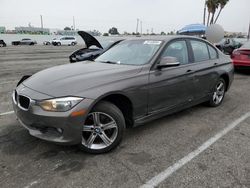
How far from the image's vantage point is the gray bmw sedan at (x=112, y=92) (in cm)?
297

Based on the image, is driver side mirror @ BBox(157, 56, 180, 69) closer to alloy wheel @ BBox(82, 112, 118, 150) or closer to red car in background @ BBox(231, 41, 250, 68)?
alloy wheel @ BBox(82, 112, 118, 150)

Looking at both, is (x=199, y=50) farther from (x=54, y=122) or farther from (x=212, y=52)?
(x=54, y=122)

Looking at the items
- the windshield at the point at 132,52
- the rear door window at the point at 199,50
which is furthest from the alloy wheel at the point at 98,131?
the rear door window at the point at 199,50

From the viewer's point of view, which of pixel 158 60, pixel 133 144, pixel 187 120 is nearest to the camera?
pixel 133 144

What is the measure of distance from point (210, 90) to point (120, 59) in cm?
217

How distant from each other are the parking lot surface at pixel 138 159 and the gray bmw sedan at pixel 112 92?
1.00 ft

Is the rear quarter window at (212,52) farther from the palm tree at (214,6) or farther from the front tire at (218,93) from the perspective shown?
the palm tree at (214,6)

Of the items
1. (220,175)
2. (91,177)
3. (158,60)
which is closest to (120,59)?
(158,60)

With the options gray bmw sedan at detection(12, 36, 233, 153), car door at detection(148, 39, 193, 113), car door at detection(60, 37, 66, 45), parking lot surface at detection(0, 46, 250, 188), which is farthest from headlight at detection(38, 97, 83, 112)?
car door at detection(60, 37, 66, 45)

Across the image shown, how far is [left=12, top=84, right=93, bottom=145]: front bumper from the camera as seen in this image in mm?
2908

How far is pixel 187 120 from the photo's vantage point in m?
4.66

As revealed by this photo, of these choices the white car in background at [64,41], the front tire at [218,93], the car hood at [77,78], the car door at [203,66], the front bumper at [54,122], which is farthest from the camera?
the white car in background at [64,41]

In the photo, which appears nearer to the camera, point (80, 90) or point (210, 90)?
point (80, 90)

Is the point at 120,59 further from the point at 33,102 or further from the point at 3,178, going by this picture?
the point at 3,178
